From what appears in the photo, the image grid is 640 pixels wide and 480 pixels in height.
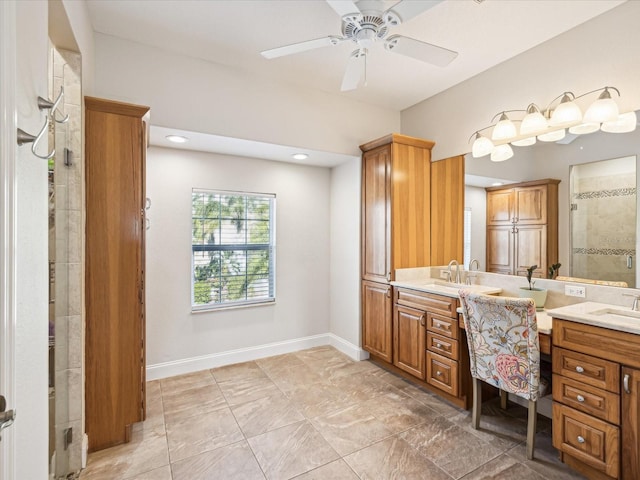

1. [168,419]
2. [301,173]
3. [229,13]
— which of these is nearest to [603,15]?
[229,13]

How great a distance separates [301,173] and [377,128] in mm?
1041

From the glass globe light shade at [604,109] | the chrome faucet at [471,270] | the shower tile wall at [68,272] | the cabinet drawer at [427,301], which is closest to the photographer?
the shower tile wall at [68,272]

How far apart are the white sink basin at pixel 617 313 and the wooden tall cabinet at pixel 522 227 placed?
0.54 meters

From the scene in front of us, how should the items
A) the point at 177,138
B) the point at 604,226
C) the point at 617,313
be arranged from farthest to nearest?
the point at 177,138 < the point at 604,226 < the point at 617,313

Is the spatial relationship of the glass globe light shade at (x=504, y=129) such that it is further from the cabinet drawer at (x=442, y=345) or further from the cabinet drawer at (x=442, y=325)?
the cabinet drawer at (x=442, y=345)

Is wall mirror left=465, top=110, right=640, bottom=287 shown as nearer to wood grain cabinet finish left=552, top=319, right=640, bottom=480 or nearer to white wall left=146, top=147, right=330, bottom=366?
wood grain cabinet finish left=552, top=319, right=640, bottom=480

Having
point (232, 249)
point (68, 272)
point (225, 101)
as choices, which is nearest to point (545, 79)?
point (225, 101)

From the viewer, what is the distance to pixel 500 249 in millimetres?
2848

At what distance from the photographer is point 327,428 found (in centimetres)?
234

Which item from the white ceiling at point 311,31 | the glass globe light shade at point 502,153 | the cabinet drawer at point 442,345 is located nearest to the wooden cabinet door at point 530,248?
the glass globe light shade at point 502,153

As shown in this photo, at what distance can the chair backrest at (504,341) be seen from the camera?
6.43ft

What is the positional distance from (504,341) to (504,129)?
1.72 meters

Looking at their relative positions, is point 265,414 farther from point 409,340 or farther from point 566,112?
point 566,112

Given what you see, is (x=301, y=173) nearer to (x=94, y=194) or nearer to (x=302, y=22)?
(x=302, y=22)
